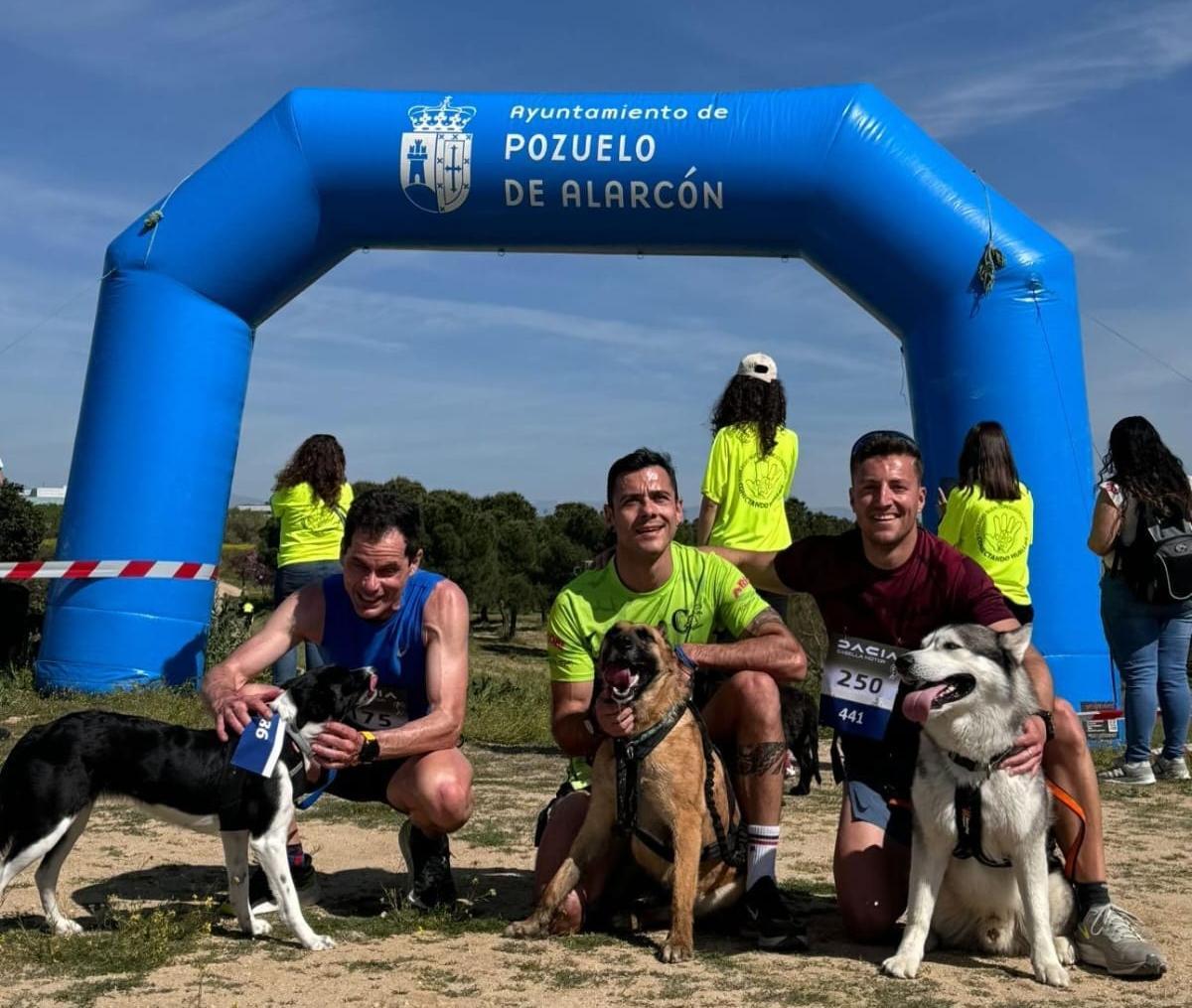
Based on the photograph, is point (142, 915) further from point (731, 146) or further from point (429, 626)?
point (731, 146)

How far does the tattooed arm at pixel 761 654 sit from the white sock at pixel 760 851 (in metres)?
0.48

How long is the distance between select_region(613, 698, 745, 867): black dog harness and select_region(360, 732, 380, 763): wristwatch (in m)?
0.77

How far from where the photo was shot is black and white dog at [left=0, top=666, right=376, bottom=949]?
3680 mm

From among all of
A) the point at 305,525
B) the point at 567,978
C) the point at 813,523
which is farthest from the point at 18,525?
the point at 567,978

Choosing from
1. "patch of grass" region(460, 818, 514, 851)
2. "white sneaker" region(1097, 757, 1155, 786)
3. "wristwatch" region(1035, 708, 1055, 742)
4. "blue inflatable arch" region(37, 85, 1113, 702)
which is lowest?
"patch of grass" region(460, 818, 514, 851)

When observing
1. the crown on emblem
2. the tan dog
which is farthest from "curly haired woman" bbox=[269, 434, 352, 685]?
the tan dog

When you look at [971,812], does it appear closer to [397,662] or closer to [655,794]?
[655,794]

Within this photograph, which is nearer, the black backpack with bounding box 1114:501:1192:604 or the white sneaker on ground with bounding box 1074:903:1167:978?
the white sneaker on ground with bounding box 1074:903:1167:978

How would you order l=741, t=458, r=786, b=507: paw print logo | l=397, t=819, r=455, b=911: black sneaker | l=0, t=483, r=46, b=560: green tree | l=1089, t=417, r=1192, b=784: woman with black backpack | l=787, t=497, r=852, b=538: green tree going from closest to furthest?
1. l=397, t=819, r=455, b=911: black sneaker
2. l=1089, t=417, r=1192, b=784: woman with black backpack
3. l=741, t=458, r=786, b=507: paw print logo
4. l=0, t=483, r=46, b=560: green tree
5. l=787, t=497, r=852, b=538: green tree

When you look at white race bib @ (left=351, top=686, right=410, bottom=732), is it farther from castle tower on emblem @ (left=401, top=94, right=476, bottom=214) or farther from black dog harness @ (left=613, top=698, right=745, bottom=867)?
castle tower on emblem @ (left=401, top=94, right=476, bottom=214)

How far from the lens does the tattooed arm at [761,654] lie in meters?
3.86

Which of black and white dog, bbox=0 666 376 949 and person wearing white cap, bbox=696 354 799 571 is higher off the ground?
person wearing white cap, bbox=696 354 799 571

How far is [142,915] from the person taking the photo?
3.99m

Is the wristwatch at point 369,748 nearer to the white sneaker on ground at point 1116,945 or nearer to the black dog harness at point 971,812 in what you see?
the black dog harness at point 971,812
